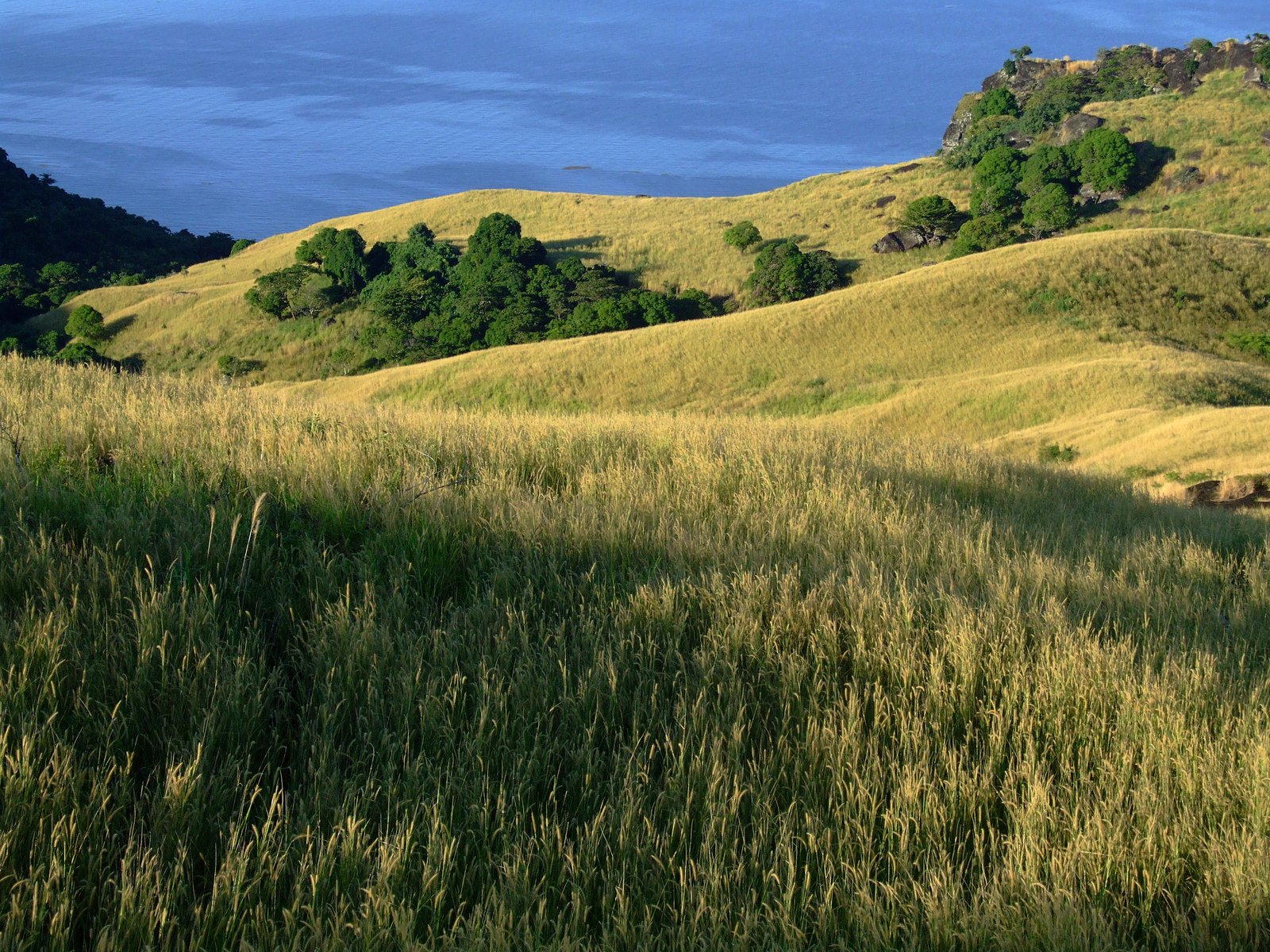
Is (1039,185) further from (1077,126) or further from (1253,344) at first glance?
(1253,344)

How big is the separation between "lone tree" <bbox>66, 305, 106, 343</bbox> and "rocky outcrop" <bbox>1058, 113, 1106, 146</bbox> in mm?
76612

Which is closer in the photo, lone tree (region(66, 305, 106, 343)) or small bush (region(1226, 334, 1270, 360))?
small bush (region(1226, 334, 1270, 360))

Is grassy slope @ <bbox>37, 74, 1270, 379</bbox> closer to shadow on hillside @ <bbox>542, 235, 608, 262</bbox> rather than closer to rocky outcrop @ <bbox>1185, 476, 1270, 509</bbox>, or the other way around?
shadow on hillside @ <bbox>542, 235, 608, 262</bbox>

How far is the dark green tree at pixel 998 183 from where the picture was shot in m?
70.0

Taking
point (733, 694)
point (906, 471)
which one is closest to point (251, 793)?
point (733, 694)

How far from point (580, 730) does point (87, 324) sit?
260 feet

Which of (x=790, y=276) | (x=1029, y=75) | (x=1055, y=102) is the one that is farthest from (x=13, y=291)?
(x=1029, y=75)

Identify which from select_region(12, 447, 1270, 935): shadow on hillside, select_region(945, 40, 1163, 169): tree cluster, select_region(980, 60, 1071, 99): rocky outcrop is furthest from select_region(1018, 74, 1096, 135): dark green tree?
select_region(12, 447, 1270, 935): shadow on hillside

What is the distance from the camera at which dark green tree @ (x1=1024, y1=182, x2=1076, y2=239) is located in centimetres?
6625

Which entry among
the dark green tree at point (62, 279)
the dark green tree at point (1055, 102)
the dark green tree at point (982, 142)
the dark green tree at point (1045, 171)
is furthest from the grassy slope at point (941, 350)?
the dark green tree at point (62, 279)

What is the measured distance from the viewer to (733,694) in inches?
124

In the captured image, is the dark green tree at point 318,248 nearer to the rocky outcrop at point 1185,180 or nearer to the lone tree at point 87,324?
the lone tree at point 87,324

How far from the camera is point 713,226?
7881 cm

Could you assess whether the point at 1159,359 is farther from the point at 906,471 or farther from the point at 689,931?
the point at 689,931
